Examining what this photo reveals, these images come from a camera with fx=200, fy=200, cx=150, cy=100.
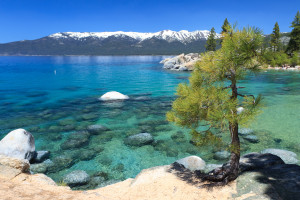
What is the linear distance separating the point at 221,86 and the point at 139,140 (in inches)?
332

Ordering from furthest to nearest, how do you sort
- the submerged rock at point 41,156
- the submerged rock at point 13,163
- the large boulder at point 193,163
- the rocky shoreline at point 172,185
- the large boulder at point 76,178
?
1. the submerged rock at point 41,156
2. the large boulder at point 193,163
3. the large boulder at point 76,178
4. the submerged rock at point 13,163
5. the rocky shoreline at point 172,185

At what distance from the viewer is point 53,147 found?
12.7 m

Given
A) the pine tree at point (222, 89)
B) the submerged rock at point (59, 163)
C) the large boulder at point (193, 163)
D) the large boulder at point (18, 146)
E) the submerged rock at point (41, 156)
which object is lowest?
the submerged rock at point (59, 163)

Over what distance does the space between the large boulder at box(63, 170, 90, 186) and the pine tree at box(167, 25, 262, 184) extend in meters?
5.59

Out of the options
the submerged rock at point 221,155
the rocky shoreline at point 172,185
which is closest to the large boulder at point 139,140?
the submerged rock at point 221,155

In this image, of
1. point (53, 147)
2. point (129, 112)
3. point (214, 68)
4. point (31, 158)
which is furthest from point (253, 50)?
point (129, 112)

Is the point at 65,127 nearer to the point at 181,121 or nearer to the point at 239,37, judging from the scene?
the point at 181,121

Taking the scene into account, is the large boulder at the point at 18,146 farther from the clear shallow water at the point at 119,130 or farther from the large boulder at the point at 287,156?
the large boulder at the point at 287,156

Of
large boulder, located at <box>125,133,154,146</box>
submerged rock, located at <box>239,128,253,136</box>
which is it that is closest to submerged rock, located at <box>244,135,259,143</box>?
submerged rock, located at <box>239,128,253,136</box>

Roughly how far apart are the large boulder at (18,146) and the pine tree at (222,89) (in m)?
8.40

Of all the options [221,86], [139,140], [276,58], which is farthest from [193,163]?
[276,58]

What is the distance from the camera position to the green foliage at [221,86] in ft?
17.7

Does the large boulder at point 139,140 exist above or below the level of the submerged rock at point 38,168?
above

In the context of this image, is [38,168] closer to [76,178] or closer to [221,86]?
[76,178]
